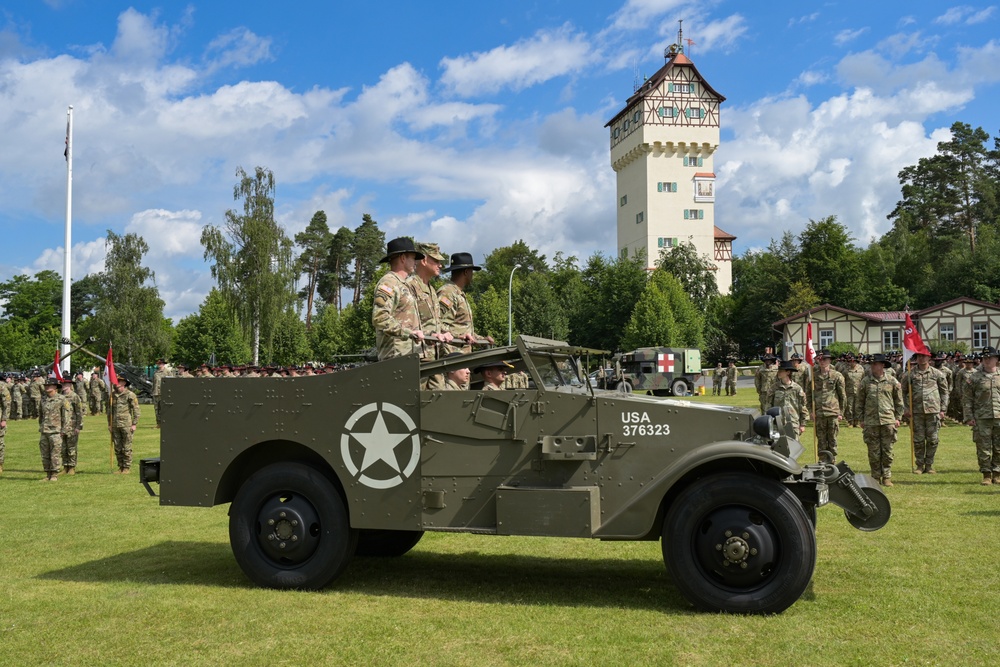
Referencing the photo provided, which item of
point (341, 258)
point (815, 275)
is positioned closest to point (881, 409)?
point (815, 275)

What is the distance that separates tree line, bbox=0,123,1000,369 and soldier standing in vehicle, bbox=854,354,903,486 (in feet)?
115

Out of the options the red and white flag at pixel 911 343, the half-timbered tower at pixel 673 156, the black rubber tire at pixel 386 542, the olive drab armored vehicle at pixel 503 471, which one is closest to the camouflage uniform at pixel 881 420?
the red and white flag at pixel 911 343

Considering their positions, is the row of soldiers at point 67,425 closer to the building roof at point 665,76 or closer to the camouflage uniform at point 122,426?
the camouflage uniform at point 122,426

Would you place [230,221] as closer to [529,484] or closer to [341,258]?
[341,258]

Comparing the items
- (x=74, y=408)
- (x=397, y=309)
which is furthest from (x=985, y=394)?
(x=74, y=408)

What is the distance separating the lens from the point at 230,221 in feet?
168

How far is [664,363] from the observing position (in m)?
42.8

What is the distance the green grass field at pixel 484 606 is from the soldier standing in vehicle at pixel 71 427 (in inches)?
227

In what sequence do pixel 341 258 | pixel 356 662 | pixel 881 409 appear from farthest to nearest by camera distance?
pixel 341 258, pixel 881 409, pixel 356 662

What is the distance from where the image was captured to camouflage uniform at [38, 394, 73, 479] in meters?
15.1

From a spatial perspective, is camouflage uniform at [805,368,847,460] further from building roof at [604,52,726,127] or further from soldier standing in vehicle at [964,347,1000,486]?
building roof at [604,52,726,127]

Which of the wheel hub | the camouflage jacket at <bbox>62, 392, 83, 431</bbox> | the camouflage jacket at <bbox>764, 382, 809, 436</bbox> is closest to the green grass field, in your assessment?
the wheel hub

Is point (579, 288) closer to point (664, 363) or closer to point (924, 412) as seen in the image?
point (664, 363)

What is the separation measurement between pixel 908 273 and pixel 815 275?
28.3ft
